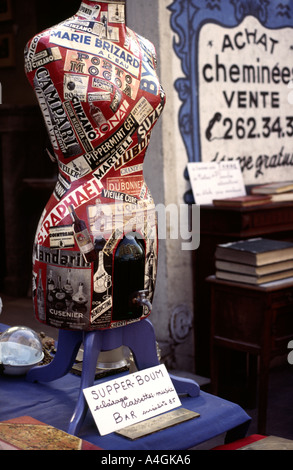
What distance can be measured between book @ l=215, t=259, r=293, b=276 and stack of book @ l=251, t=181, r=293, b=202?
470 mm

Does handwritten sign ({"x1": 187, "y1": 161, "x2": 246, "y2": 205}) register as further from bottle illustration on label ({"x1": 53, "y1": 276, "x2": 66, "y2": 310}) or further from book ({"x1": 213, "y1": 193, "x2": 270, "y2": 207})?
bottle illustration on label ({"x1": 53, "y1": 276, "x2": 66, "y2": 310})

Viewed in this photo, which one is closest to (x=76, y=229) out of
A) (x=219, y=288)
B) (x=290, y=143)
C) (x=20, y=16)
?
(x=219, y=288)

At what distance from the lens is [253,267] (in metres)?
2.62

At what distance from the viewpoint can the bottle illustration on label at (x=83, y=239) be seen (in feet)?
4.28

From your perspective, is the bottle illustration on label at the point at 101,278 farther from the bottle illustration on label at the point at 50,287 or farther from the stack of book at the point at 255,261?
the stack of book at the point at 255,261

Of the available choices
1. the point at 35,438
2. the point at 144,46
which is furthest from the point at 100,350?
the point at 144,46

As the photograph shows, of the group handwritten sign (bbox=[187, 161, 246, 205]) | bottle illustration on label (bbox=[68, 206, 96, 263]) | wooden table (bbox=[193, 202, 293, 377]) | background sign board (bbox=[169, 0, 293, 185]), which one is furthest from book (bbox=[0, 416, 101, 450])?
background sign board (bbox=[169, 0, 293, 185])

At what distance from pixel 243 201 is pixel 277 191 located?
298 millimetres

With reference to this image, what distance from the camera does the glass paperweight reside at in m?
1.60

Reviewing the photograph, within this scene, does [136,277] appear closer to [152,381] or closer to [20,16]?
[152,381]

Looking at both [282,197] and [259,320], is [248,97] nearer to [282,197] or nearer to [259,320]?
[282,197]

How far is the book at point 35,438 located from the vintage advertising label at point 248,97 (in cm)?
210

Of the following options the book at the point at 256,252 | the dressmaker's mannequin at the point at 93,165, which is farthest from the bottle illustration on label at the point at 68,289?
the book at the point at 256,252

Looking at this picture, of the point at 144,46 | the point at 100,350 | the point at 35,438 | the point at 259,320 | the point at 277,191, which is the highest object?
the point at 144,46
